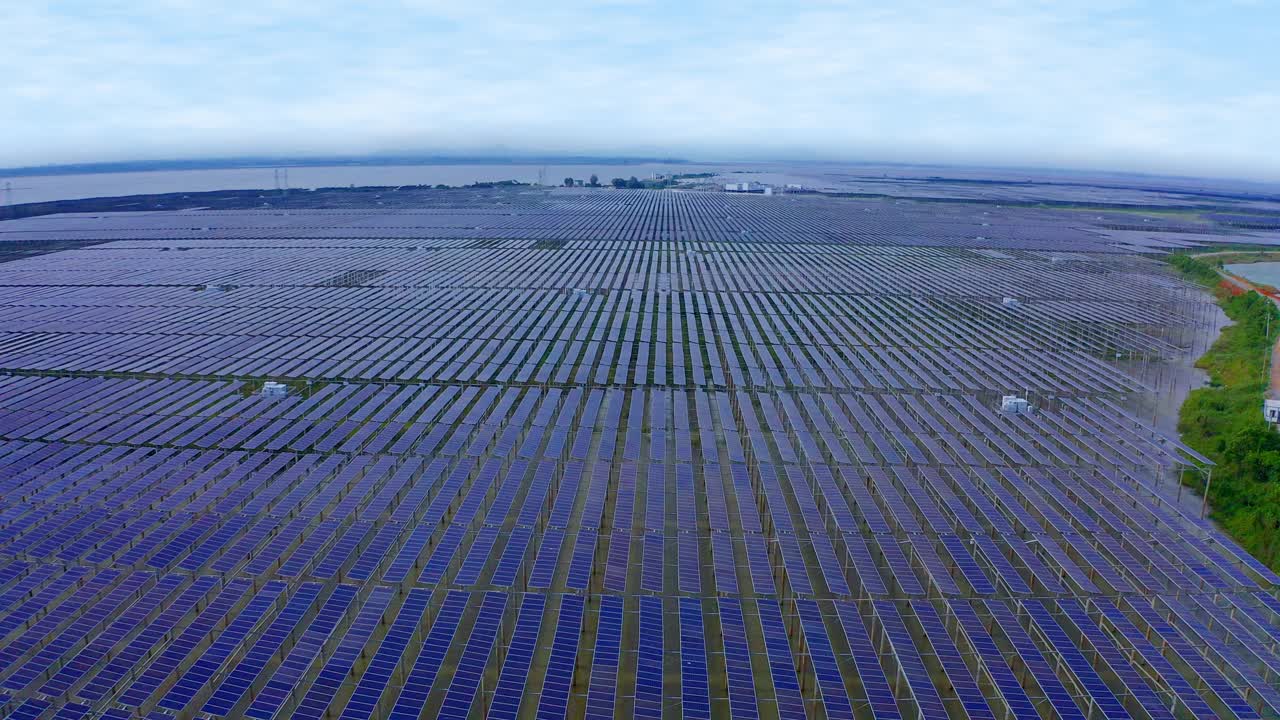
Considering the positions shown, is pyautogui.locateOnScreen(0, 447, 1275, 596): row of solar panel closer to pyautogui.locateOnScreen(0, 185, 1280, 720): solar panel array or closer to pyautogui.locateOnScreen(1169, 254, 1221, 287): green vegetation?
pyautogui.locateOnScreen(0, 185, 1280, 720): solar panel array

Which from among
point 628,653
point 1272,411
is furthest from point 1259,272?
point 628,653

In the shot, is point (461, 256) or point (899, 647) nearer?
point (899, 647)

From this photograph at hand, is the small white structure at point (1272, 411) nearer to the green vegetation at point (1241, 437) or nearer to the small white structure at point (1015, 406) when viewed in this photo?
the green vegetation at point (1241, 437)

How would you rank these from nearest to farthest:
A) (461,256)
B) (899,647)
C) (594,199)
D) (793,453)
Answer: (899,647) → (793,453) → (461,256) → (594,199)

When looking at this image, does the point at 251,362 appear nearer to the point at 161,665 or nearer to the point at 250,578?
the point at 250,578

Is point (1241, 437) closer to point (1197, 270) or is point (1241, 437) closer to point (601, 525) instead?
point (601, 525)

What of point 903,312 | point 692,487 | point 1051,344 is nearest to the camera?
point 692,487

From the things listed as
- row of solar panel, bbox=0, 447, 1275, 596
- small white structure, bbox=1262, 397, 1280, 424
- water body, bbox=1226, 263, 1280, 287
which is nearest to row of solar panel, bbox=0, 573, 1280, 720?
row of solar panel, bbox=0, 447, 1275, 596

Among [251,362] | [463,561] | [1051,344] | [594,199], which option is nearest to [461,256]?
[251,362]
